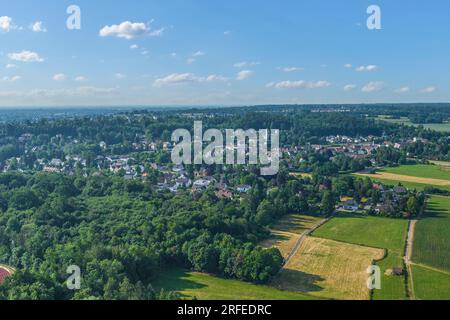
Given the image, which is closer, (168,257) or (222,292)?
(222,292)

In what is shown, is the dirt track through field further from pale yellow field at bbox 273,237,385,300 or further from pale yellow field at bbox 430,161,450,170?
pale yellow field at bbox 430,161,450,170

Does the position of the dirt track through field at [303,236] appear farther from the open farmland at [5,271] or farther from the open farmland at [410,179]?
the open farmland at [410,179]

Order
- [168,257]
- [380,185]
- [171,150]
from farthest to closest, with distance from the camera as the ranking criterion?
1. [171,150]
2. [380,185]
3. [168,257]

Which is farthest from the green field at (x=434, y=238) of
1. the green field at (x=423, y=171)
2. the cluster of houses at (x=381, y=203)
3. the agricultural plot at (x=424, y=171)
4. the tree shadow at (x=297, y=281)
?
the green field at (x=423, y=171)

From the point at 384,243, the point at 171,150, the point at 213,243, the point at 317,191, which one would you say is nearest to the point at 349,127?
the point at 171,150

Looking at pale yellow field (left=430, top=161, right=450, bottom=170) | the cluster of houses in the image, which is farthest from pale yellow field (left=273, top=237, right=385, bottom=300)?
pale yellow field (left=430, top=161, right=450, bottom=170)

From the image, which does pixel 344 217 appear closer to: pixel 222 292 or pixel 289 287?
pixel 289 287

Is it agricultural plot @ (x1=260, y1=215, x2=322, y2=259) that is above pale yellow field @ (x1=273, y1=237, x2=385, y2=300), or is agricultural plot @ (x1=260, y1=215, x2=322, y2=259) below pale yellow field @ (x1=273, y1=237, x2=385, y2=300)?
above
